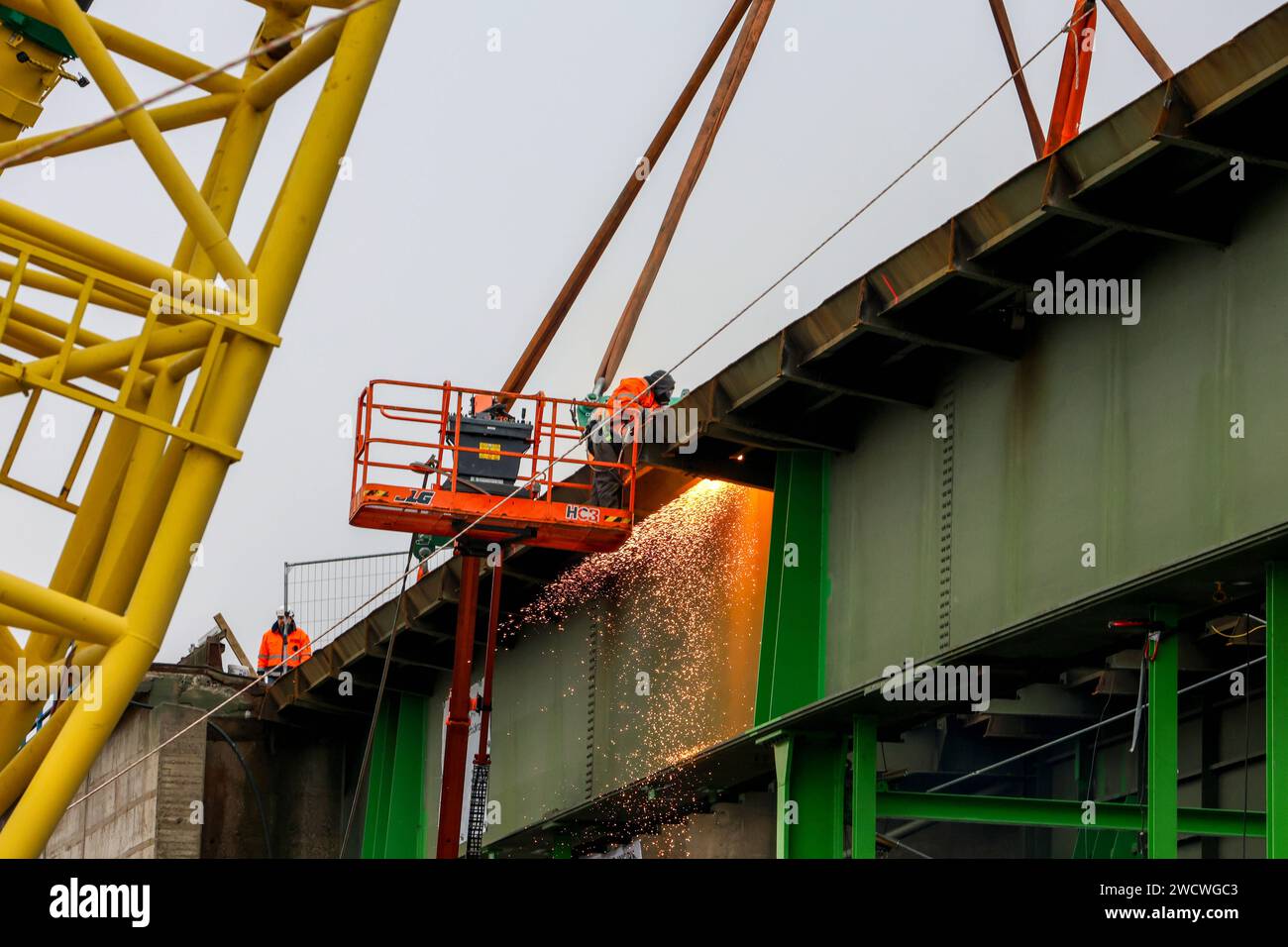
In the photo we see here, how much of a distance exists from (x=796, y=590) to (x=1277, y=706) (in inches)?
225

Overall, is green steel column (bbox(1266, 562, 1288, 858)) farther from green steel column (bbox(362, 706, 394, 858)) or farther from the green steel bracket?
green steel column (bbox(362, 706, 394, 858))

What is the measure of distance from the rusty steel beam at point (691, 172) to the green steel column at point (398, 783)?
6391mm

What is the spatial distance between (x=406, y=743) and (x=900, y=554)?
12.6 m

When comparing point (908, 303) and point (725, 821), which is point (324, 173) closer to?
point (908, 303)

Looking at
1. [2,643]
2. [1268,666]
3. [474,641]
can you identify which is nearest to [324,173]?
[2,643]

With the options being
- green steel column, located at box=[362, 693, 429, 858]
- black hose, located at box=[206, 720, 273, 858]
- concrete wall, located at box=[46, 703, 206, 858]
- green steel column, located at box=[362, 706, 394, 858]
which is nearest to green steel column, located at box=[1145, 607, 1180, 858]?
green steel column, located at box=[362, 693, 429, 858]

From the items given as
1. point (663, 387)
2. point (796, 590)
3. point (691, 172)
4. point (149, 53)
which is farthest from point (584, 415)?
point (149, 53)

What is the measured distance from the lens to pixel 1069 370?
45.9 feet

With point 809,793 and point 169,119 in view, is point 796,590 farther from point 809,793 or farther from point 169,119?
point 169,119

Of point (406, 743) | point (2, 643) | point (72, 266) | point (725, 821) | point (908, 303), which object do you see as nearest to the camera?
point (72, 266)

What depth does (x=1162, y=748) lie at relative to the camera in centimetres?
1293

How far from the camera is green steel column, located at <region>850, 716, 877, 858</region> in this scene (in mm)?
15469

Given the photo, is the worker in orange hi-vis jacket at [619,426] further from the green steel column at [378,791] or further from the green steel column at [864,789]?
the green steel column at [378,791]

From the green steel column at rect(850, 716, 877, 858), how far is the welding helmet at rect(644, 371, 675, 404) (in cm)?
465
